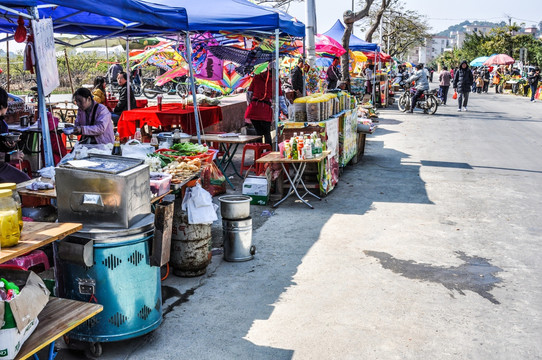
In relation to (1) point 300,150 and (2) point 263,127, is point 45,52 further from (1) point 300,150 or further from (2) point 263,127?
(2) point 263,127

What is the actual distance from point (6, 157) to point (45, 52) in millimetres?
1576

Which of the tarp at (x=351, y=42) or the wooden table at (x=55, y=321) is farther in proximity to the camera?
the tarp at (x=351, y=42)

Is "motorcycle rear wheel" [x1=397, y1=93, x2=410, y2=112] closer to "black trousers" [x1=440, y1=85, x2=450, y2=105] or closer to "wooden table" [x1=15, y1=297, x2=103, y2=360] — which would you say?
"black trousers" [x1=440, y1=85, x2=450, y2=105]

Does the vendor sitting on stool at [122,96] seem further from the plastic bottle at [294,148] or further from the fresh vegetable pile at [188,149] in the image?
the plastic bottle at [294,148]

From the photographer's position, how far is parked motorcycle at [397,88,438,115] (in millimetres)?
22172

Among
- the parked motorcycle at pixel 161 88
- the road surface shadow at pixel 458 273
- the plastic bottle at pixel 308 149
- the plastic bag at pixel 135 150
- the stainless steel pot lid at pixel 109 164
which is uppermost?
the parked motorcycle at pixel 161 88

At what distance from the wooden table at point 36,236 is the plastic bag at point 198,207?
5.27 ft

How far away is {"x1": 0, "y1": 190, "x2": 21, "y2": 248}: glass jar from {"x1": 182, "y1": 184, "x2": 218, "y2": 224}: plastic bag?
2071mm

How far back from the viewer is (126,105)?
12344 millimetres

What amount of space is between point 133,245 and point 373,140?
12.3 metres

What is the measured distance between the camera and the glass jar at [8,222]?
3.14 m

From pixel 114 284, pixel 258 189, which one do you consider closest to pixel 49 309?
pixel 114 284

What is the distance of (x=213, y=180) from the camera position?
864cm

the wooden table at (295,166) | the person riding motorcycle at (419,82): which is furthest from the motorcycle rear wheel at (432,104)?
the wooden table at (295,166)
